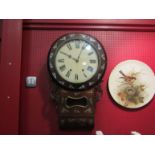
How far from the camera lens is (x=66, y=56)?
2031 millimetres

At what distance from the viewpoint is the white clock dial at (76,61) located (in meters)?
2.00

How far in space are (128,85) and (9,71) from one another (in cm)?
111

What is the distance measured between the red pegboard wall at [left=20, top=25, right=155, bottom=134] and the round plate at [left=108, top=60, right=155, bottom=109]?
59mm

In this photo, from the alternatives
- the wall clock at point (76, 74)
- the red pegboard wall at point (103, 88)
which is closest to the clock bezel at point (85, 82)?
the wall clock at point (76, 74)

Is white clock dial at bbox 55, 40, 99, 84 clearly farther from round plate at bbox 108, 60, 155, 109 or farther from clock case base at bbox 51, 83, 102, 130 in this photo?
round plate at bbox 108, 60, 155, 109

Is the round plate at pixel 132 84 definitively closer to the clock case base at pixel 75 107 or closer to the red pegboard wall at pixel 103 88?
the red pegboard wall at pixel 103 88

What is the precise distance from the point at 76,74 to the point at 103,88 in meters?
0.37

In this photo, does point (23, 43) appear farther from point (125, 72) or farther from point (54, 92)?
point (125, 72)

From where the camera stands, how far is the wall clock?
1985 millimetres

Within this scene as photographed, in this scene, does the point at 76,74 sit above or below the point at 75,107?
above

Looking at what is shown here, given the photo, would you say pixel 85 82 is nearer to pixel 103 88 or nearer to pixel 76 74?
pixel 76 74

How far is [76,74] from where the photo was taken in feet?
6.58

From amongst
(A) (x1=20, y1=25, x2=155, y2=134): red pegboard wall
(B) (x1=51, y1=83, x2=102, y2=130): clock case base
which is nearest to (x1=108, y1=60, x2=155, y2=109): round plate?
(A) (x1=20, y1=25, x2=155, y2=134): red pegboard wall

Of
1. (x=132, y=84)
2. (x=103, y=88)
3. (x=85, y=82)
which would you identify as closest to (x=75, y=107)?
(x=85, y=82)
